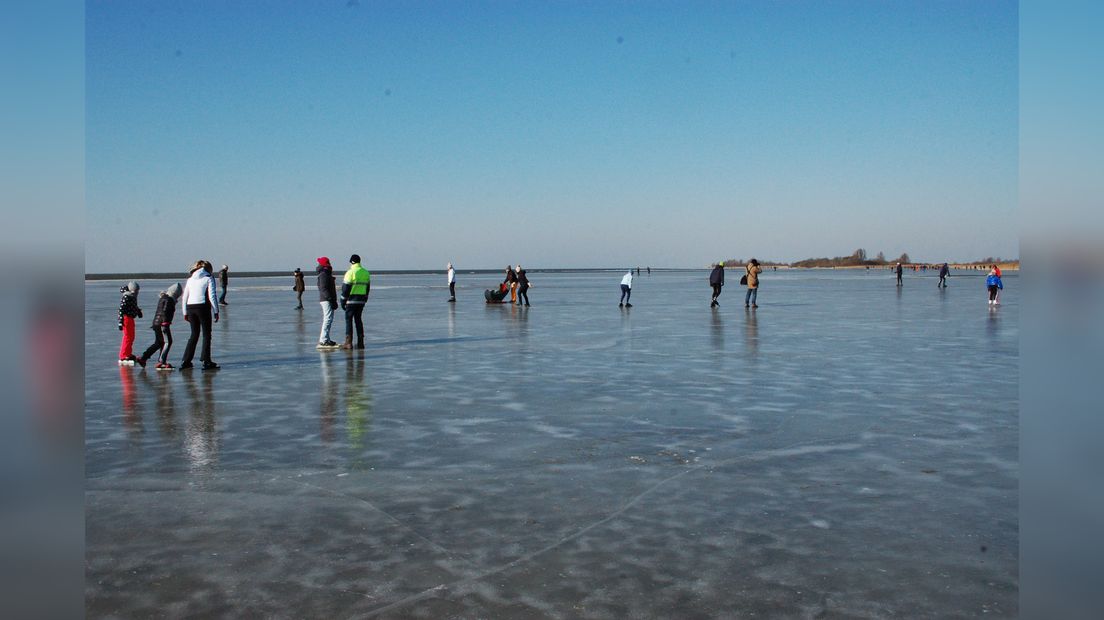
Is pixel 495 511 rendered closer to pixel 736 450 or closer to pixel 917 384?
pixel 736 450

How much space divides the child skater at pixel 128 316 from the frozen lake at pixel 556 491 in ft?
4.20

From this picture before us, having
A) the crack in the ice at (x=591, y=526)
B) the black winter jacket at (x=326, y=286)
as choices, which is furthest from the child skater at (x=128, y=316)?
the crack in the ice at (x=591, y=526)

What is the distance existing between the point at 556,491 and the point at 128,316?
11.5m

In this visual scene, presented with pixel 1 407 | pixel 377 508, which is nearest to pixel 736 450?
pixel 377 508

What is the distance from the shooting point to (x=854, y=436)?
324 inches

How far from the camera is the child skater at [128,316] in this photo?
1456 centimetres

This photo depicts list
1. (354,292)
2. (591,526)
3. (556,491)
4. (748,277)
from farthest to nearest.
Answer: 1. (748,277)
2. (354,292)
3. (556,491)
4. (591,526)

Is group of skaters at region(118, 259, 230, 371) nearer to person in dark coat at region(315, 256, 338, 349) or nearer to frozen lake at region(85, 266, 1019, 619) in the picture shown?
frozen lake at region(85, 266, 1019, 619)

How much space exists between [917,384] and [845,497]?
6.37 meters

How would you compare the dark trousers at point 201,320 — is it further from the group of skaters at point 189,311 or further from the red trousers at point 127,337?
the red trousers at point 127,337

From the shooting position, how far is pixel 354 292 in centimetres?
1692

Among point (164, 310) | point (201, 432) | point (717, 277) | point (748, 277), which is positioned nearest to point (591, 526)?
point (201, 432)

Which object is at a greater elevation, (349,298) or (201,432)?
(349,298)

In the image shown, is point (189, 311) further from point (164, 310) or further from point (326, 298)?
point (326, 298)
